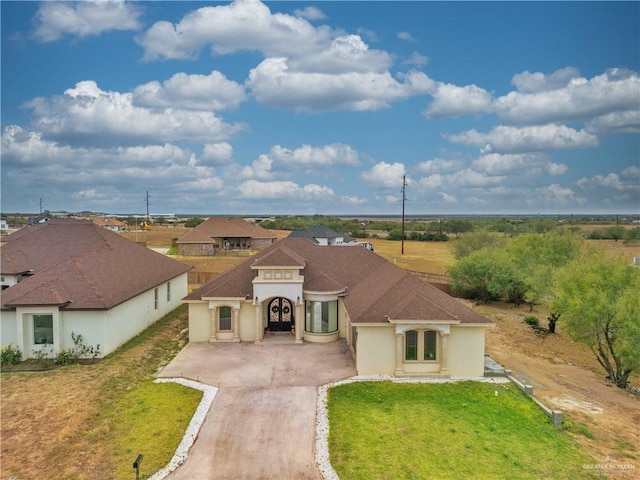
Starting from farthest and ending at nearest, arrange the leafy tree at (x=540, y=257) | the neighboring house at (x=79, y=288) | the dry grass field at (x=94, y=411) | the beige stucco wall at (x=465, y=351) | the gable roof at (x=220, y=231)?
the gable roof at (x=220, y=231) < the leafy tree at (x=540, y=257) < the neighboring house at (x=79, y=288) < the beige stucco wall at (x=465, y=351) < the dry grass field at (x=94, y=411)

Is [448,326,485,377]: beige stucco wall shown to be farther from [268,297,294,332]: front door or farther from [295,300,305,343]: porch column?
[268,297,294,332]: front door

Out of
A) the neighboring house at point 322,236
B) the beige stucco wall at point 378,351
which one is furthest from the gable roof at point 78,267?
the neighboring house at point 322,236

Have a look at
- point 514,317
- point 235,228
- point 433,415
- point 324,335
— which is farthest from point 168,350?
point 235,228

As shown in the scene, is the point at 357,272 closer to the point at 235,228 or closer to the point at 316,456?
the point at 316,456

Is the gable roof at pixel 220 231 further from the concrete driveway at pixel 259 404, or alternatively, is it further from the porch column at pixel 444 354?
the porch column at pixel 444 354

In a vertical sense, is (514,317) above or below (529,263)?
below
